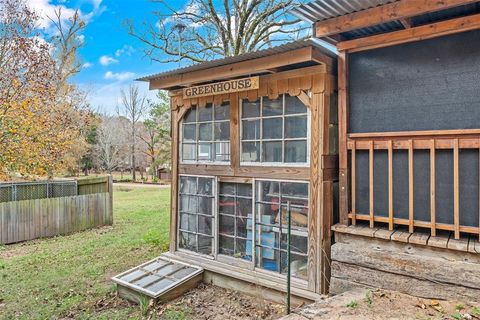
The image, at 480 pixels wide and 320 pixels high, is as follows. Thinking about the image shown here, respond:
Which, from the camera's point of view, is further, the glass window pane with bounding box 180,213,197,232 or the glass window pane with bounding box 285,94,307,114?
the glass window pane with bounding box 180,213,197,232

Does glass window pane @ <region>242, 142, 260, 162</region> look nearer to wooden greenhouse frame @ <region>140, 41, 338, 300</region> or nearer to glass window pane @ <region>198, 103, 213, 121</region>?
wooden greenhouse frame @ <region>140, 41, 338, 300</region>

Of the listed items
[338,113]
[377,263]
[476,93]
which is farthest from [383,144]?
[377,263]

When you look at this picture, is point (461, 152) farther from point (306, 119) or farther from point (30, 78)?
point (30, 78)

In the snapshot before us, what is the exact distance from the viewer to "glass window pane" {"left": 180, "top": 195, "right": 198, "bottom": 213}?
4691 mm

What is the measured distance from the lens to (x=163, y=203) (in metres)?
13.2

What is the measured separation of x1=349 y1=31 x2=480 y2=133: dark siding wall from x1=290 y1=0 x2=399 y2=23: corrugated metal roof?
52 centimetres

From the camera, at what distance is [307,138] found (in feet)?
11.7

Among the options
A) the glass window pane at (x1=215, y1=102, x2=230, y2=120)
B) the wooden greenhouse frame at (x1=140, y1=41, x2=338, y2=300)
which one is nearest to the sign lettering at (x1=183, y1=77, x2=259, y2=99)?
the wooden greenhouse frame at (x1=140, y1=41, x2=338, y2=300)

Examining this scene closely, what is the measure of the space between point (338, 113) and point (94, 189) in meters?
7.86

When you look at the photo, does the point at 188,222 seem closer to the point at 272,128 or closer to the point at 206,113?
the point at 206,113

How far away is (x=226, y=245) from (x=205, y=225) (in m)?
0.44

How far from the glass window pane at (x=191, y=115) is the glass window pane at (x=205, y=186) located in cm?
92

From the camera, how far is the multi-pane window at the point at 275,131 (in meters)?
3.65

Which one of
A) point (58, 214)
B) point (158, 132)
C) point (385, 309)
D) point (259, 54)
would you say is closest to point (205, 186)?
point (259, 54)
